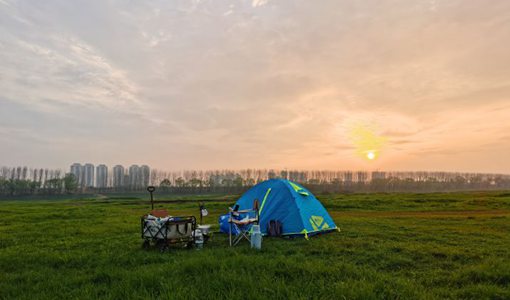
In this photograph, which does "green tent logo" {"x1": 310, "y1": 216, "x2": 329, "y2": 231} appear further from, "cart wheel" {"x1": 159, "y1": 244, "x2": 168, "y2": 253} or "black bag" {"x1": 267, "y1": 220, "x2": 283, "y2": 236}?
"cart wheel" {"x1": 159, "y1": 244, "x2": 168, "y2": 253}

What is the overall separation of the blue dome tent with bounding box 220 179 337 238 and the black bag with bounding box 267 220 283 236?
12 centimetres

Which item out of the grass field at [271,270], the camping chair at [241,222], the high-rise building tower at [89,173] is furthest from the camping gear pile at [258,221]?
the high-rise building tower at [89,173]

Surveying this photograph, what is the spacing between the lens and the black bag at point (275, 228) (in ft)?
32.9

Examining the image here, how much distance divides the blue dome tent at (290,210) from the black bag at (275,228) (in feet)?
0.38

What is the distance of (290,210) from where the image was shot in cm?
1029

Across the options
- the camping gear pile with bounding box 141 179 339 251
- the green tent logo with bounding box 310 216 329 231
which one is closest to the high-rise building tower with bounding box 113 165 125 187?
the camping gear pile with bounding box 141 179 339 251

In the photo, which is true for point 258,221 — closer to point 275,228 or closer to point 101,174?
point 275,228

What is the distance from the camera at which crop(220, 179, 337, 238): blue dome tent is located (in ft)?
33.0

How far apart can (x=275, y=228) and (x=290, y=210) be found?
2.72 ft

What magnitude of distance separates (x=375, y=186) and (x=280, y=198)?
362 feet

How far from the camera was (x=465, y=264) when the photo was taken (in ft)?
21.4

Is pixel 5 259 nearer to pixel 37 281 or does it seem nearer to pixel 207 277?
pixel 37 281

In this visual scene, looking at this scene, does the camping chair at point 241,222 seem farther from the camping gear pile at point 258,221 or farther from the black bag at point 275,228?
the black bag at point 275,228

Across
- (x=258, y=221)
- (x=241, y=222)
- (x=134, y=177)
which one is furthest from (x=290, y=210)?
(x=134, y=177)
